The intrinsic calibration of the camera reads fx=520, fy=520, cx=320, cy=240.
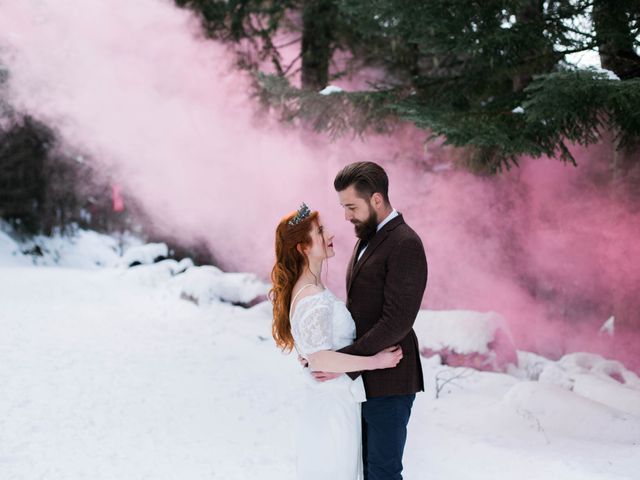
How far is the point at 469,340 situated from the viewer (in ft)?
27.3

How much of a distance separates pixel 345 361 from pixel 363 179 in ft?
3.18

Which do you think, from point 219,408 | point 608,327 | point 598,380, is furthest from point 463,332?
point 608,327

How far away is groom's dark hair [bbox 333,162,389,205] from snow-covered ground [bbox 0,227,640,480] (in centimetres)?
266

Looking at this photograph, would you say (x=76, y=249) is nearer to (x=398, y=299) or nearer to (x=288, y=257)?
(x=288, y=257)

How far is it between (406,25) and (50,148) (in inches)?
639

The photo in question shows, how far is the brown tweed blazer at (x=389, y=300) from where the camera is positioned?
2662 mm

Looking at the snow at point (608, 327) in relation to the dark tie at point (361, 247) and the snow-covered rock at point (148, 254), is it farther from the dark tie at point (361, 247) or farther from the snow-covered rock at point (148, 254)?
the snow-covered rock at point (148, 254)

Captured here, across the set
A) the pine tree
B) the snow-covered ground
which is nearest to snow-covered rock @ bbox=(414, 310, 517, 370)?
the snow-covered ground

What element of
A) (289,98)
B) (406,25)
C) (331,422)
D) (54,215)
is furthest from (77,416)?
(54,215)

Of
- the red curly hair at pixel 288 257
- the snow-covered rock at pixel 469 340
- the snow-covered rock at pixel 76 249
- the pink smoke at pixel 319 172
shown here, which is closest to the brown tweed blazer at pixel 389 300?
the red curly hair at pixel 288 257

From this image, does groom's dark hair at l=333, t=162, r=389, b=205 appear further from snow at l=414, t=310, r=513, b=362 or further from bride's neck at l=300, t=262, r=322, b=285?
snow at l=414, t=310, r=513, b=362

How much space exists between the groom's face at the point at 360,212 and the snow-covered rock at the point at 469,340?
5.90 m

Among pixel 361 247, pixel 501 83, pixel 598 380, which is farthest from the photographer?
pixel 501 83

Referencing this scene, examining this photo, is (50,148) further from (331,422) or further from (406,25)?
(331,422)
